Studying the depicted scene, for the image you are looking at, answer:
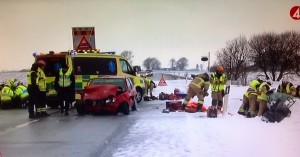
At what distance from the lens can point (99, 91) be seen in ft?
29.4

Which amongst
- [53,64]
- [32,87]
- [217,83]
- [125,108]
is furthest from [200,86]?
[53,64]

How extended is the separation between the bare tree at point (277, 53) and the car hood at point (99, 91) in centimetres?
417

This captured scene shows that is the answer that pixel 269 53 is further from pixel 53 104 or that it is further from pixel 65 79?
pixel 53 104

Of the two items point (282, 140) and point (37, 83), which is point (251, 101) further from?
point (37, 83)

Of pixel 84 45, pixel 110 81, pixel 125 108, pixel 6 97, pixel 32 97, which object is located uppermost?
pixel 84 45

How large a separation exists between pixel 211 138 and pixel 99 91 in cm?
389

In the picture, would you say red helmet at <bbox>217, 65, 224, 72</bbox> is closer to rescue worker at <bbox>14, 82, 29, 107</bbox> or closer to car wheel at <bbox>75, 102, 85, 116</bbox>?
car wheel at <bbox>75, 102, 85, 116</bbox>

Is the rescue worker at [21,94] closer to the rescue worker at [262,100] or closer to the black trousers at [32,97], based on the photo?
the black trousers at [32,97]

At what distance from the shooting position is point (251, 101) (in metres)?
8.33

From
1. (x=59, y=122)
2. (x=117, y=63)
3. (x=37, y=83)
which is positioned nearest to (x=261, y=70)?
(x=59, y=122)

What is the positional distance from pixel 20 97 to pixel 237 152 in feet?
25.7

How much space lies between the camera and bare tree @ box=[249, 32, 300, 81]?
490 centimetres

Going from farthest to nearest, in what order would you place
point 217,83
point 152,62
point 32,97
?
→ point 217,83
point 32,97
point 152,62

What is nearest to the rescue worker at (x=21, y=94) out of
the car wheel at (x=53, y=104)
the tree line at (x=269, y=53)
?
the car wheel at (x=53, y=104)
